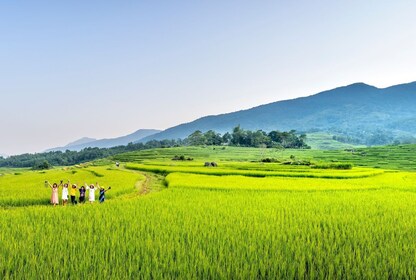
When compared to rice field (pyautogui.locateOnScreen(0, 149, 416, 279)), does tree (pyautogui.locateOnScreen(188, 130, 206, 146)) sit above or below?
above

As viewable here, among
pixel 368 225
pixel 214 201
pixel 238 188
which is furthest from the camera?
pixel 238 188

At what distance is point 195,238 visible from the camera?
26.4 feet

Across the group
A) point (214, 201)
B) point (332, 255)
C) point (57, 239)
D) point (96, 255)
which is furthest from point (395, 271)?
point (214, 201)

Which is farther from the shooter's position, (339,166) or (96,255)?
(339,166)

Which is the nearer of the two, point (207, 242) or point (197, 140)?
point (207, 242)

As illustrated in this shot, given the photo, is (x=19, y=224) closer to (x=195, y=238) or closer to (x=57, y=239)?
(x=57, y=239)

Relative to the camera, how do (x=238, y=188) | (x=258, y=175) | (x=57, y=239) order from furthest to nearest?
(x=258, y=175) < (x=238, y=188) < (x=57, y=239)

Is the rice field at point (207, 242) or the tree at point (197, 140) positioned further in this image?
the tree at point (197, 140)

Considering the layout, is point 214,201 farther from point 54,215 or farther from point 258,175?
point 258,175

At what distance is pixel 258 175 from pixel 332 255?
26.6 metres

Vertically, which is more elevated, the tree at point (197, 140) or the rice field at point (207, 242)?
the tree at point (197, 140)

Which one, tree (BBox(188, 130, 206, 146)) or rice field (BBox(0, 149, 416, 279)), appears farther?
tree (BBox(188, 130, 206, 146))

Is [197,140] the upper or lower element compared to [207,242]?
upper

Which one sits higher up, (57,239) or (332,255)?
(57,239)
